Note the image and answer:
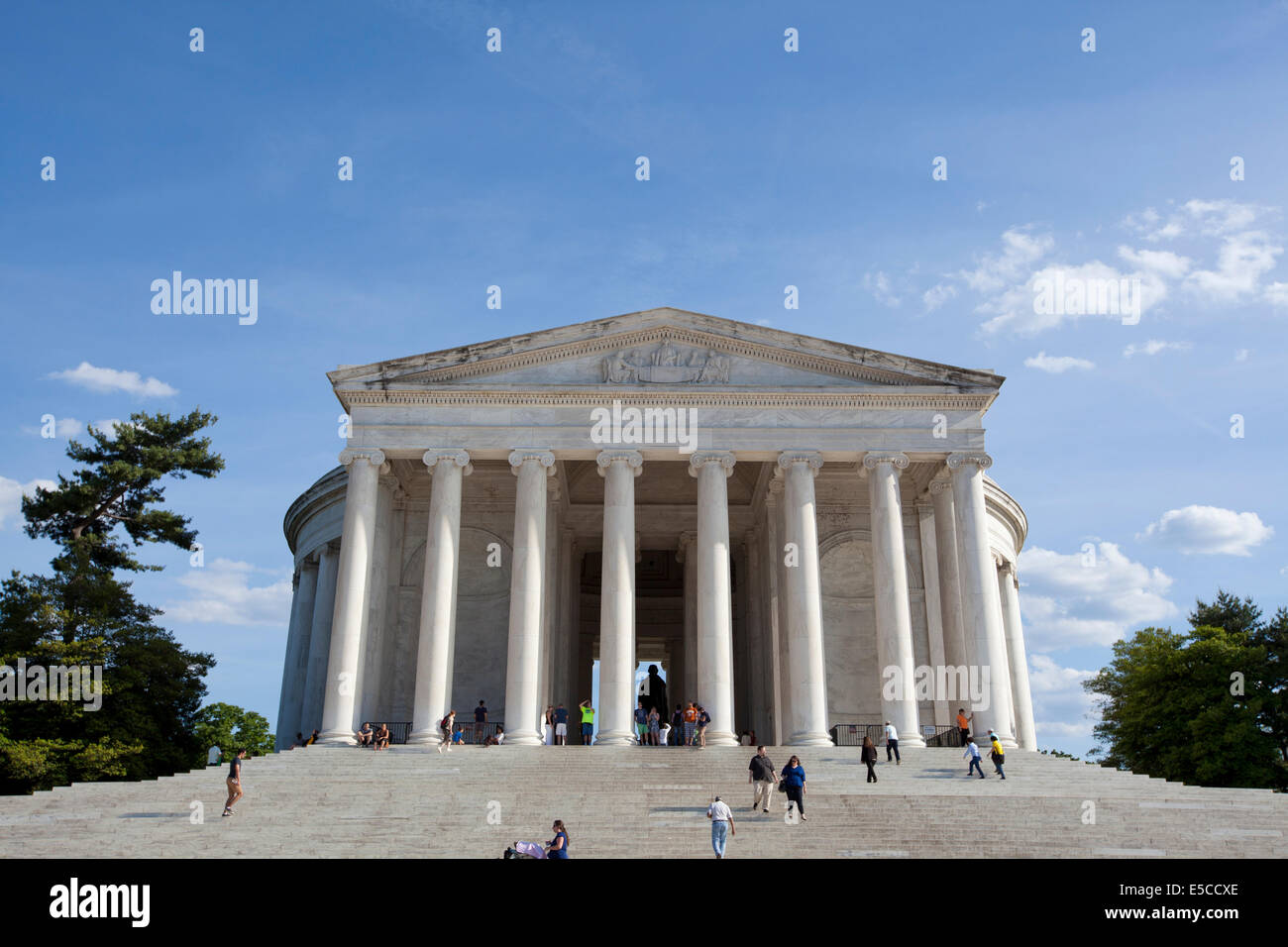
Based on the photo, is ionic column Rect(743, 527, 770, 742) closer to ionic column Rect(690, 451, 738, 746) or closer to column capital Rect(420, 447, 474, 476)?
ionic column Rect(690, 451, 738, 746)

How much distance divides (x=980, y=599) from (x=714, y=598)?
35.3 feet

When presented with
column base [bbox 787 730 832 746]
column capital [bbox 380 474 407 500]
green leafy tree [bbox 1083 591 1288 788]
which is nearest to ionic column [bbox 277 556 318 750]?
column capital [bbox 380 474 407 500]

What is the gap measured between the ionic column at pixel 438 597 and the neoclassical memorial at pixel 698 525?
9 cm

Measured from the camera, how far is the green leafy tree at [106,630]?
43.7m

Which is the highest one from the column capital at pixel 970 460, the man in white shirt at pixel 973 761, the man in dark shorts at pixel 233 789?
the column capital at pixel 970 460

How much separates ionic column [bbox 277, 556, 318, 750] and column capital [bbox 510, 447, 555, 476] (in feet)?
65.6

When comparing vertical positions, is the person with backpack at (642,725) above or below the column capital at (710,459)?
below

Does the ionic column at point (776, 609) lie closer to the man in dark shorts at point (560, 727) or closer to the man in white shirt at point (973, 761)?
the man in dark shorts at point (560, 727)

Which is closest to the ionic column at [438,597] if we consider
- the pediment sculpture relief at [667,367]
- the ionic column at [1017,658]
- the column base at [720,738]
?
the pediment sculpture relief at [667,367]

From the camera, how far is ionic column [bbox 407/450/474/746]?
132 feet

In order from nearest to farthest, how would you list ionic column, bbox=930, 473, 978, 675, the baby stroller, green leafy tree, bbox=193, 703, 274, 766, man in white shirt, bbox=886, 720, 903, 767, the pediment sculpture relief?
the baby stroller, man in white shirt, bbox=886, 720, 903, 767, the pediment sculpture relief, ionic column, bbox=930, 473, 978, 675, green leafy tree, bbox=193, 703, 274, 766

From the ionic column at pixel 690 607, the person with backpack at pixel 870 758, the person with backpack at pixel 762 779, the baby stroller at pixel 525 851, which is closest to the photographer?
the baby stroller at pixel 525 851
